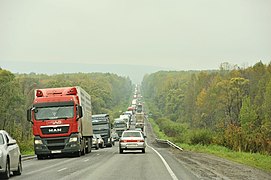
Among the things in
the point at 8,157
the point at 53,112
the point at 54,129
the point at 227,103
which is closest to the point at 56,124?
the point at 54,129

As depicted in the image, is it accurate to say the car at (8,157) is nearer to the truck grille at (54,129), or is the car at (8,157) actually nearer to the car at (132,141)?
the truck grille at (54,129)

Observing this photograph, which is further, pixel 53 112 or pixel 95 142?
pixel 95 142

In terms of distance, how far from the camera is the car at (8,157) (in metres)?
18.2

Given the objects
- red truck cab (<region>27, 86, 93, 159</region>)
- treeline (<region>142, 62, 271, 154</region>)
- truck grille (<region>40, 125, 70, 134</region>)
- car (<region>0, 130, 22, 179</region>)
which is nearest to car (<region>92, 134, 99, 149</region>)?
treeline (<region>142, 62, 271, 154</region>)

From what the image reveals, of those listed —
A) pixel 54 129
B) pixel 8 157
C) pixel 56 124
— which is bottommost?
pixel 8 157

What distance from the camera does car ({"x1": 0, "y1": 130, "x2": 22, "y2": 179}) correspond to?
1820cm

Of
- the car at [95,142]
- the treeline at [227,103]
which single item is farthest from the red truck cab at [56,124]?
the treeline at [227,103]

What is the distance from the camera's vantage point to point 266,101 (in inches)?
3445

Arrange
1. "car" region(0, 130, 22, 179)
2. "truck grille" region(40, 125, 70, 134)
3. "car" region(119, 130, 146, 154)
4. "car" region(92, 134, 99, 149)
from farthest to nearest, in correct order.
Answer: "car" region(92, 134, 99, 149), "car" region(119, 130, 146, 154), "truck grille" region(40, 125, 70, 134), "car" region(0, 130, 22, 179)

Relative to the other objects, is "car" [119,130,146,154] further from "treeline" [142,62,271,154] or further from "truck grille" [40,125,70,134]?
"treeline" [142,62,271,154]

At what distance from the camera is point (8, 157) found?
61.9ft

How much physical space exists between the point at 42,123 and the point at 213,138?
2158 centimetres

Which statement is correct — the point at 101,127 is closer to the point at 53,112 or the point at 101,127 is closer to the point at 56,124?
the point at 53,112

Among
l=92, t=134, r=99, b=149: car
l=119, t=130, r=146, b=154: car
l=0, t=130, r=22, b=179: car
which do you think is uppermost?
l=0, t=130, r=22, b=179: car
